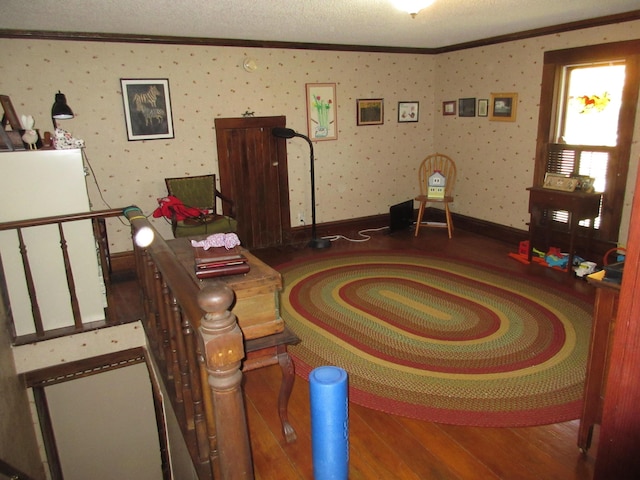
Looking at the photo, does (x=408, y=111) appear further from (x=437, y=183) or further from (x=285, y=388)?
(x=285, y=388)

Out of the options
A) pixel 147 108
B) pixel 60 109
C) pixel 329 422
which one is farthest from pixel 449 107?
pixel 329 422

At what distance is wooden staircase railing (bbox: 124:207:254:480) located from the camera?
1.23 metres

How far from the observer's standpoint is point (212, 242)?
2279mm

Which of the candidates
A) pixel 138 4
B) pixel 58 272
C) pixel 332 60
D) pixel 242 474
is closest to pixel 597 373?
pixel 242 474

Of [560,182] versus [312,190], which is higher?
[560,182]

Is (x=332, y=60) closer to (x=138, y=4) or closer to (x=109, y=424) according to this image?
(x=138, y=4)

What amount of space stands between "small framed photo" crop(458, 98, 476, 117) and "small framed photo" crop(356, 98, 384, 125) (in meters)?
1.08

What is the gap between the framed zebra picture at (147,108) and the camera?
4.72m

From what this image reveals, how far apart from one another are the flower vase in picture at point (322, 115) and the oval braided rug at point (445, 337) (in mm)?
1878

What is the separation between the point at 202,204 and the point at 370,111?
267 centimetres

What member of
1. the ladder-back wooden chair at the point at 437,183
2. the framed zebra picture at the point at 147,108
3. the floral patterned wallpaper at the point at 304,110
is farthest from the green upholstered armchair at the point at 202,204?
the ladder-back wooden chair at the point at 437,183

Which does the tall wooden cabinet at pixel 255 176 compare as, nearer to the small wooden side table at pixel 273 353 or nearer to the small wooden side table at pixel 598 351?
Result: the small wooden side table at pixel 273 353

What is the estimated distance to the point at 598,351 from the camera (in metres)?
2.09

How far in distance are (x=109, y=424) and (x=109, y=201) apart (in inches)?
87.8
